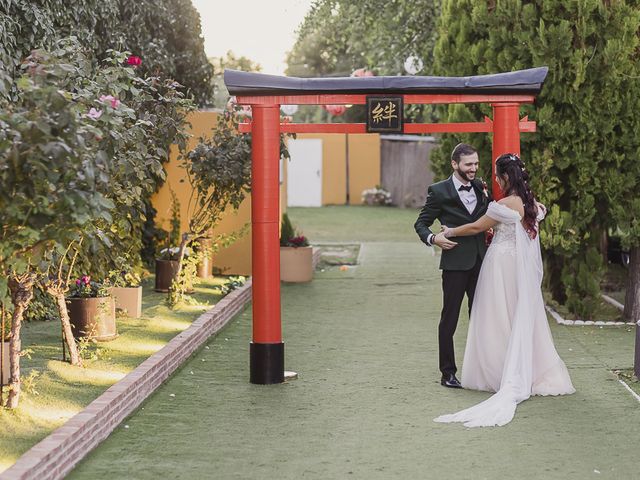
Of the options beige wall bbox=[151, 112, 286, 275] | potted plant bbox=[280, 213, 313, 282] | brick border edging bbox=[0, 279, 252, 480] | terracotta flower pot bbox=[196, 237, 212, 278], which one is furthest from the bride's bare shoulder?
potted plant bbox=[280, 213, 313, 282]

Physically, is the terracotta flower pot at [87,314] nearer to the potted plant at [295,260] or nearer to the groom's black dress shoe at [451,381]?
the groom's black dress shoe at [451,381]

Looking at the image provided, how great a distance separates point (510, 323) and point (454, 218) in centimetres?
85

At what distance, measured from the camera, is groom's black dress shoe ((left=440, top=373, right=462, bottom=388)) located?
8.76 m

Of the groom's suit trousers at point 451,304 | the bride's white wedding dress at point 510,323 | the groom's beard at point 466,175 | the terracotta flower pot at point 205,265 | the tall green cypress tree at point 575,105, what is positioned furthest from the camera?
the terracotta flower pot at point 205,265

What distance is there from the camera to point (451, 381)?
878 centimetres

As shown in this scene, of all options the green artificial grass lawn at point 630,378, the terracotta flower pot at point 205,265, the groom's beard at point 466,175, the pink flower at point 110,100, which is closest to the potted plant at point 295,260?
the terracotta flower pot at point 205,265

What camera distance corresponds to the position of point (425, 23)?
19484mm

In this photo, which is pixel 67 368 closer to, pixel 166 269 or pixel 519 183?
pixel 519 183

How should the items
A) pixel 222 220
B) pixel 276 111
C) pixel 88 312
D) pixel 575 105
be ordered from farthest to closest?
pixel 222 220, pixel 575 105, pixel 88 312, pixel 276 111

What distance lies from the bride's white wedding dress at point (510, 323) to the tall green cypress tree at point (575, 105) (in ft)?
11.8

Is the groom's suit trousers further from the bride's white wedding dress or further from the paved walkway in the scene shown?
the paved walkway

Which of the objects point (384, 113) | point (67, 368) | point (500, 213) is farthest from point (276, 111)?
point (67, 368)

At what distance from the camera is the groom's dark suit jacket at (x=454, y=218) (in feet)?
28.6

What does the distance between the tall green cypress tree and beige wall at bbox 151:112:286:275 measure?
415cm
